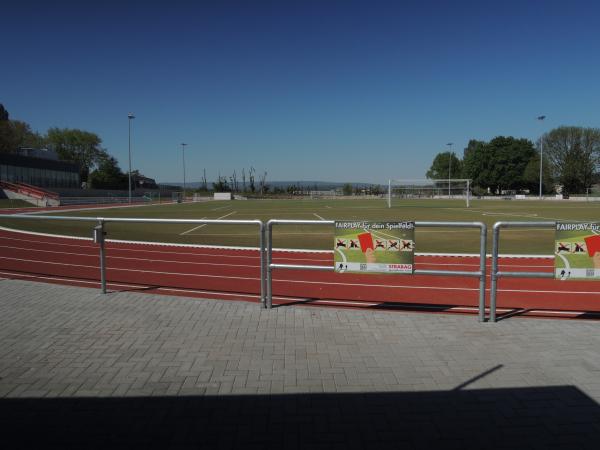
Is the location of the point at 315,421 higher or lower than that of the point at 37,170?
lower

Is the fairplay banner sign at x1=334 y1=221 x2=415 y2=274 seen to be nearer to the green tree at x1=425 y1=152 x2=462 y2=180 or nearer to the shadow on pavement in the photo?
the shadow on pavement

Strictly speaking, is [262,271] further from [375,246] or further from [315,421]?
[315,421]

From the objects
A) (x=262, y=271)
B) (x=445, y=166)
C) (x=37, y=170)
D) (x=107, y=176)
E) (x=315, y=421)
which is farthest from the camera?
(x=445, y=166)

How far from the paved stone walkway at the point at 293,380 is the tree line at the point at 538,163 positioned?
83214mm

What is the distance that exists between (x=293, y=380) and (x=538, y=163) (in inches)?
4025

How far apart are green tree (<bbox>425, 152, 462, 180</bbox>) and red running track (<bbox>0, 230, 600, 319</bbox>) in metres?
125

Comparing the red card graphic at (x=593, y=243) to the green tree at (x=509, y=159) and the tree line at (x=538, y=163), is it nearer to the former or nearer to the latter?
the tree line at (x=538, y=163)

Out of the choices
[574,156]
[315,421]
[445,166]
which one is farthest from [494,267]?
[445,166]

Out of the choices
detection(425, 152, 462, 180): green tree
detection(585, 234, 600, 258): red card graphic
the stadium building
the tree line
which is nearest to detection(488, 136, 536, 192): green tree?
the tree line

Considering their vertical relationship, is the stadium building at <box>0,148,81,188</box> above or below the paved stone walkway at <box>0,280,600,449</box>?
above

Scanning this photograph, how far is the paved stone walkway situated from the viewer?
3.01 m

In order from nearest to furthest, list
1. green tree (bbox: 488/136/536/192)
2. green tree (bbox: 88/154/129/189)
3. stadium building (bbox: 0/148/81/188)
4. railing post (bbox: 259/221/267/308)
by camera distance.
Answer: railing post (bbox: 259/221/267/308)
stadium building (bbox: 0/148/81/188)
green tree (bbox: 88/154/129/189)
green tree (bbox: 488/136/536/192)

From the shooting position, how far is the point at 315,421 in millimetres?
3156

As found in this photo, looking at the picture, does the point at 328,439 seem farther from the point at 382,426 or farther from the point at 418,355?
the point at 418,355
